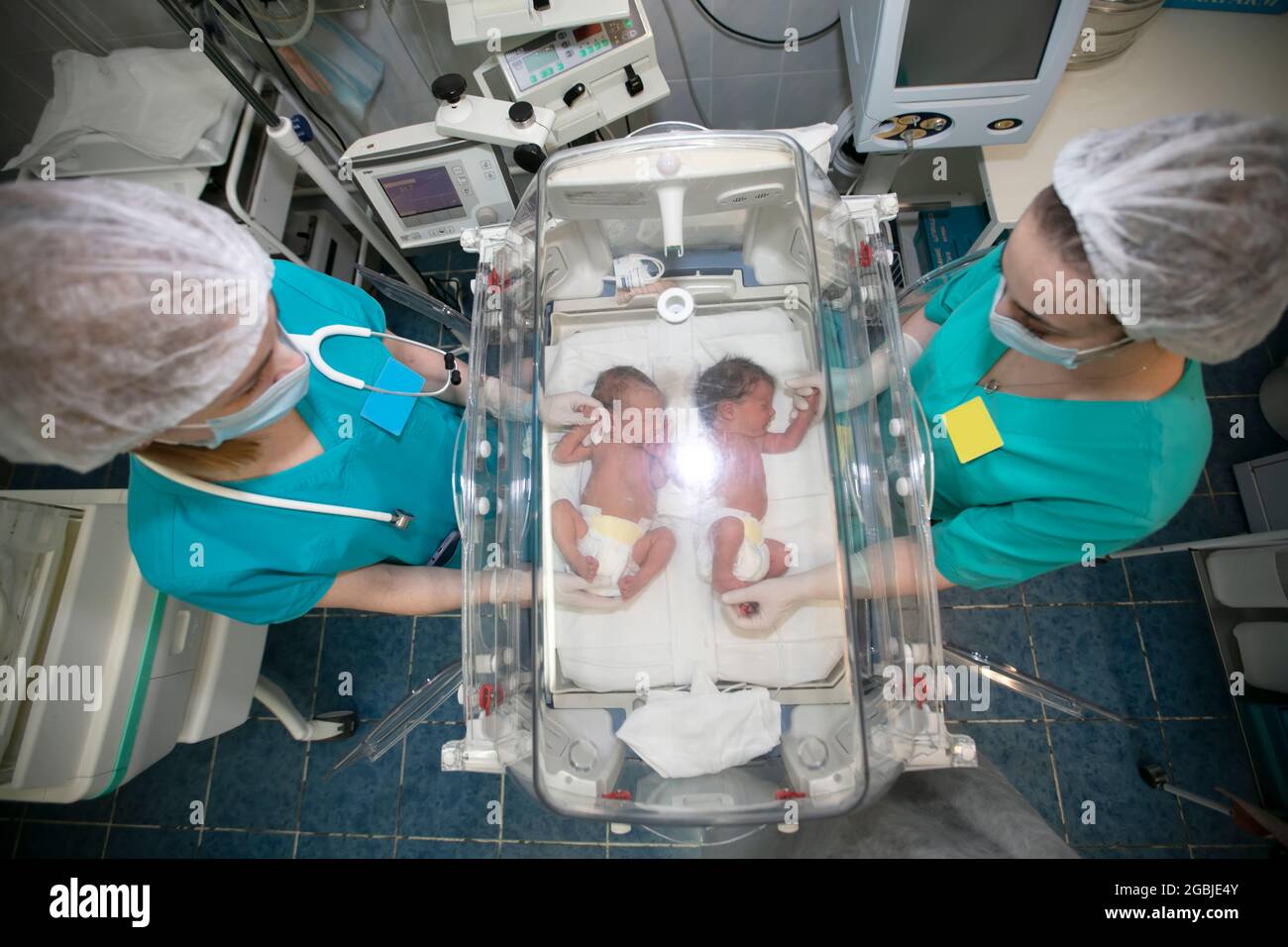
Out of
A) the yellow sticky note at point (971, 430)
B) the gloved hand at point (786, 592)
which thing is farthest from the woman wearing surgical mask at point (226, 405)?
the yellow sticky note at point (971, 430)

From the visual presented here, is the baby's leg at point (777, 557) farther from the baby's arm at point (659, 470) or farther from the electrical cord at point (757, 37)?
the electrical cord at point (757, 37)

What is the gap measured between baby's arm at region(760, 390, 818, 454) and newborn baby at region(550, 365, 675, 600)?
0.87 feet

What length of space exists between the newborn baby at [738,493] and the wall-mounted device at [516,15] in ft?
3.88

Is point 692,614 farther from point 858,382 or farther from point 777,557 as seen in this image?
point 858,382

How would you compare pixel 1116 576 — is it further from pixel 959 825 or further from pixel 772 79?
pixel 772 79

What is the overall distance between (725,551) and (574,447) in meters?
0.48

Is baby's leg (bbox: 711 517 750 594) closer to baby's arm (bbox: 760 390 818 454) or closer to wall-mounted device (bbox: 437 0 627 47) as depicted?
baby's arm (bbox: 760 390 818 454)

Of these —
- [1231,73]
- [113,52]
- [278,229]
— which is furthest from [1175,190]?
[113,52]

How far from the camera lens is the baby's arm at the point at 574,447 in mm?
1614

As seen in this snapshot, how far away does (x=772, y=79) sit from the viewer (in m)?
2.44

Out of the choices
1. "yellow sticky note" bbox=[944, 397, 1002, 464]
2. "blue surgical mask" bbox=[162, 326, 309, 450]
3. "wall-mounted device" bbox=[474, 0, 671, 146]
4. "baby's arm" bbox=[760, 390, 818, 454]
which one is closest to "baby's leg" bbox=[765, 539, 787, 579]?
"baby's arm" bbox=[760, 390, 818, 454]

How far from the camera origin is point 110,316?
2.83 feet

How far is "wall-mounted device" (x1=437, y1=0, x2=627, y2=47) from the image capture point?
180 centimetres
